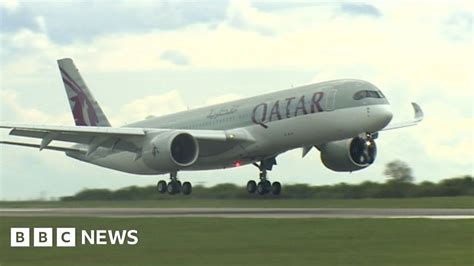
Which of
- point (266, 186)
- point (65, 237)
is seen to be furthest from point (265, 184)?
point (65, 237)

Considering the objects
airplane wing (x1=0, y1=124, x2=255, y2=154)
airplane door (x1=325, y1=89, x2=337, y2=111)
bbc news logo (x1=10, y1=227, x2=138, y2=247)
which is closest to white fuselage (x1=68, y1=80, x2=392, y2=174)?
airplane door (x1=325, y1=89, x2=337, y2=111)

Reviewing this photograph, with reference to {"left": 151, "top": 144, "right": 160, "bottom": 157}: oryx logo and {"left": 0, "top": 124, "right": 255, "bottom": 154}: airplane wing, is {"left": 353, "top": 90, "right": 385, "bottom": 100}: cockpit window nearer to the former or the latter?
{"left": 0, "top": 124, "right": 255, "bottom": 154}: airplane wing

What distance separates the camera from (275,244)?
2308 cm

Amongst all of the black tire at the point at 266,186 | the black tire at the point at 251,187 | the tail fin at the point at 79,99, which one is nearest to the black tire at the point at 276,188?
the black tire at the point at 266,186

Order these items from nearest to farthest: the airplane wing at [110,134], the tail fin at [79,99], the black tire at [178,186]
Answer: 1. the airplane wing at [110,134]
2. the black tire at [178,186]
3. the tail fin at [79,99]

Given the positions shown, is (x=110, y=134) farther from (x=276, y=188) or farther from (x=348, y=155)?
(x=348, y=155)

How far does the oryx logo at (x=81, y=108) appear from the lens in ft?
185

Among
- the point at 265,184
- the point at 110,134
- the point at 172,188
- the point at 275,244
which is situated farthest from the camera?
the point at 265,184

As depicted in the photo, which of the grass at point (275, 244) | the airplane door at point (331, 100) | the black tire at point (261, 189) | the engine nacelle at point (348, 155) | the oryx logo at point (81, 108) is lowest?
the grass at point (275, 244)

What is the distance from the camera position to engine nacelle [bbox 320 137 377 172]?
47.1m

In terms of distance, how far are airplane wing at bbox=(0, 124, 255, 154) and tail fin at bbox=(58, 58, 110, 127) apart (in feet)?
27.7

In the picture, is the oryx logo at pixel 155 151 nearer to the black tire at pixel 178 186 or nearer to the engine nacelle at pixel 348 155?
the black tire at pixel 178 186

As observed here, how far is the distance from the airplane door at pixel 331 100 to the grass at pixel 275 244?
12.5 metres

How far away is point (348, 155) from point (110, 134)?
10.3m
